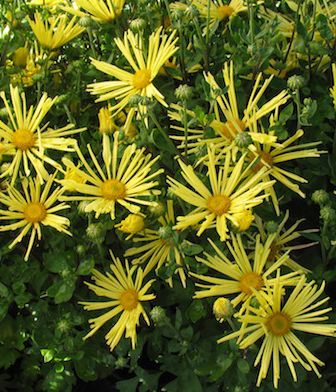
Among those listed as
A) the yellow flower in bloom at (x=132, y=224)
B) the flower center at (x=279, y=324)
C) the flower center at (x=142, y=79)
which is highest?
the flower center at (x=142, y=79)

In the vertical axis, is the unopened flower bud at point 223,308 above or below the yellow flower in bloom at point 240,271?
below

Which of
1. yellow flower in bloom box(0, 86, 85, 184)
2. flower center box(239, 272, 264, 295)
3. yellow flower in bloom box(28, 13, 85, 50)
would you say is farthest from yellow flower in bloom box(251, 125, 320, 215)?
yellow flower in bloom box(28, 13, 85, 50)

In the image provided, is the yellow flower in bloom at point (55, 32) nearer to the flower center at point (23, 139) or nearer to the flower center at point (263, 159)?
the flower center at point (23, 139)

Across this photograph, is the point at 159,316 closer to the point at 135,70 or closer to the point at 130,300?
the point at 130,300

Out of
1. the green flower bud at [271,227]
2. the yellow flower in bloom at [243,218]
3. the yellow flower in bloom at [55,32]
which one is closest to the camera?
the yellow flower in bloom at [243,218]

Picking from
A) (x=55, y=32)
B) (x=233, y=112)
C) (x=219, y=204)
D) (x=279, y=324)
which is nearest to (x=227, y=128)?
(x=233, y=112)

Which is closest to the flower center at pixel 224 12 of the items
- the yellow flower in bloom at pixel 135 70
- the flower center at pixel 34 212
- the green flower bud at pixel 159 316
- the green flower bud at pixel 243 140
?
the yellow flower in bloom at pixel 135 70
